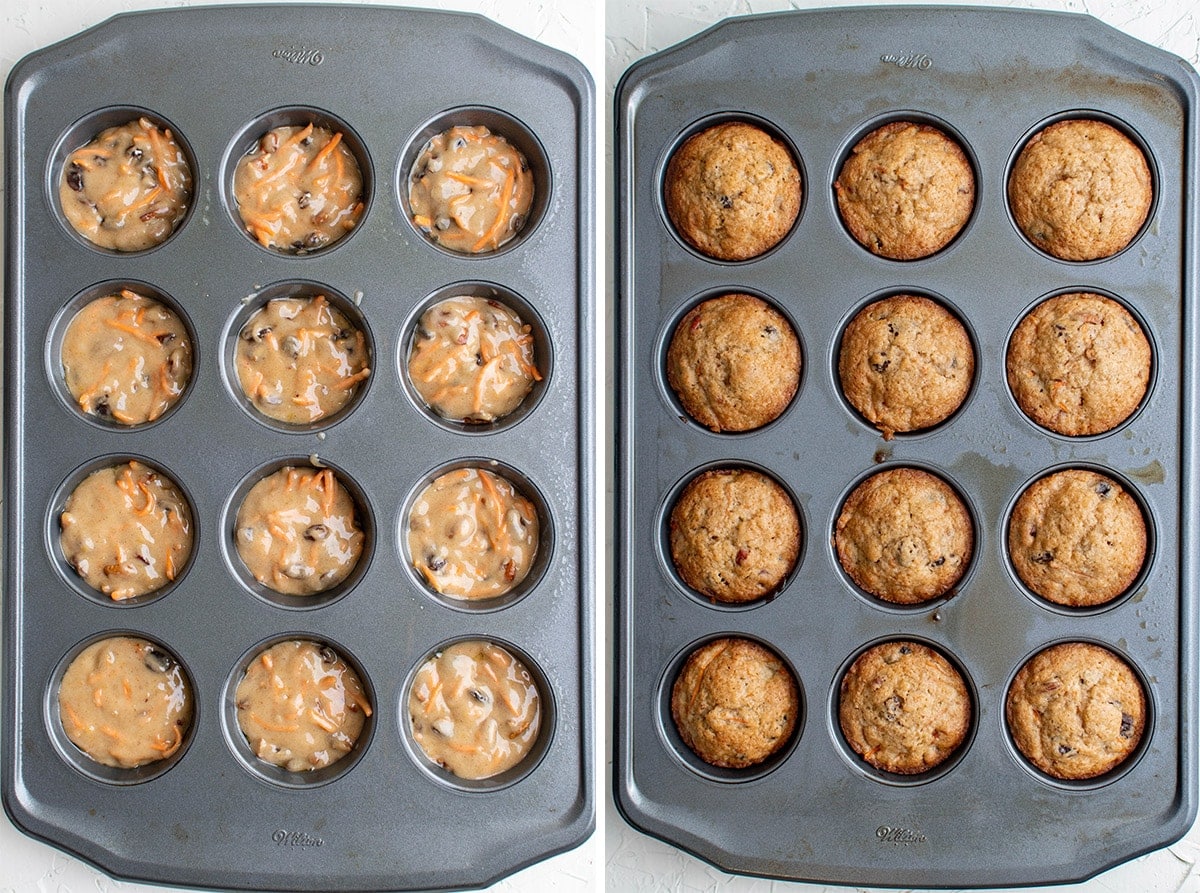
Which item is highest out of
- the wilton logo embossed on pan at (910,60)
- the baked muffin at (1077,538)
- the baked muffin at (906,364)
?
the wilton logo embossed on pan at (910,60)

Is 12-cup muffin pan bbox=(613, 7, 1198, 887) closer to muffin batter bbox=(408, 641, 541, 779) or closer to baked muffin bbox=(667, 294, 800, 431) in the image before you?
baked muffin bbox=(667, 294, 800, 431)

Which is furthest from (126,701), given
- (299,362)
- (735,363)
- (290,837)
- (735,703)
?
(735,363)

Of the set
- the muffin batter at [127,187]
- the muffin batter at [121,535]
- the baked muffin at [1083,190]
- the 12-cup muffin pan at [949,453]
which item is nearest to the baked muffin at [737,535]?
the 12-cup muffin pan at [949,453]

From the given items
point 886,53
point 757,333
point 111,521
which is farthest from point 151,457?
point 886,53

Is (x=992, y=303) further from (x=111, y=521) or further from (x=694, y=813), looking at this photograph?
(x=111, y=521)

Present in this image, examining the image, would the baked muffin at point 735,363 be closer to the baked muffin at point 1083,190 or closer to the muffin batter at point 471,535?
the muffin batter at point 471,535

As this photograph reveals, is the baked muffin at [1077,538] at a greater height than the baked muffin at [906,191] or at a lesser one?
lesser
